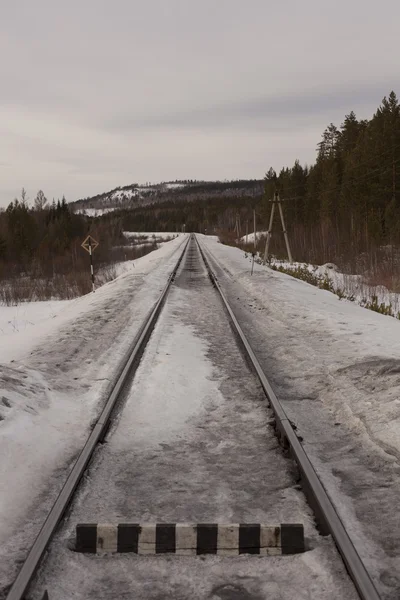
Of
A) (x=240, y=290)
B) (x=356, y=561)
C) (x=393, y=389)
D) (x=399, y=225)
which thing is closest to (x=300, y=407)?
(x=393, y=389)

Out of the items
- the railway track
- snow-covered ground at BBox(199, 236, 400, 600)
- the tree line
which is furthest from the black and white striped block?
the tree line

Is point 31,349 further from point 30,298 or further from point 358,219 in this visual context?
point 358,219

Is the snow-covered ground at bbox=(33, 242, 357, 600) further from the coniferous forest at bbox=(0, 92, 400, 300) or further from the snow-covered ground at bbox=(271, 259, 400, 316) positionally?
the coniferous forest at bbox=(0, 92, 400, 300)

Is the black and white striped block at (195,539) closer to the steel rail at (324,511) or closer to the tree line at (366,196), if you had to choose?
the steel rail at (324,511)

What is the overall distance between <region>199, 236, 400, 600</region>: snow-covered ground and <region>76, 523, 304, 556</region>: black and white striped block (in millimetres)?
465

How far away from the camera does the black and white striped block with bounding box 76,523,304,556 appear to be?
2.91m

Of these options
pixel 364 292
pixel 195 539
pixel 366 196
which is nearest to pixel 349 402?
pixel 195 539

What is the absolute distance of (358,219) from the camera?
4741 cm

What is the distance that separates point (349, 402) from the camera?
5438 mm

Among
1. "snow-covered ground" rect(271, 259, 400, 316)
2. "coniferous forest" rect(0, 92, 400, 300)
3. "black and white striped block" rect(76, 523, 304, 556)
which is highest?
"coniferous forest" rect(0, 92, 400, 300)

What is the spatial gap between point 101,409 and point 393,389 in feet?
10.8

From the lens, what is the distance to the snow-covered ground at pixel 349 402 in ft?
10.5

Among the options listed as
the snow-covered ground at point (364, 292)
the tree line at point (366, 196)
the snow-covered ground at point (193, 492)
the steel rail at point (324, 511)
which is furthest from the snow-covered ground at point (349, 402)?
the tree line at point (366, 196)

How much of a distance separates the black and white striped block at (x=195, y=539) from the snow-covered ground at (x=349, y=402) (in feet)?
1.53
